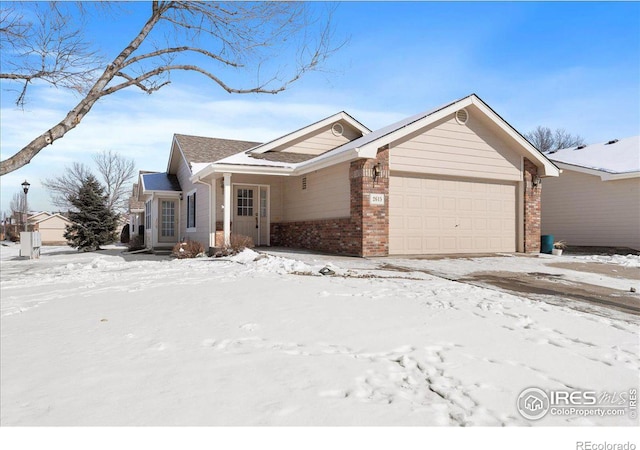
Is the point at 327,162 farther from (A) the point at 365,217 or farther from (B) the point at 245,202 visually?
(B) the point at 245,202

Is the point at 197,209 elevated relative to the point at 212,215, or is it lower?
elevated

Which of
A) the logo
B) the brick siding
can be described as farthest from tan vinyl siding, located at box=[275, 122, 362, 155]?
the logo

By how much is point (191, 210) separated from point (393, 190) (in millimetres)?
9222

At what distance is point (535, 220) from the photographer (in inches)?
541

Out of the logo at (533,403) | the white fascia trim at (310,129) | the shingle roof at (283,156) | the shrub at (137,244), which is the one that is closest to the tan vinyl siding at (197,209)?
the shingle roof at (283,156)

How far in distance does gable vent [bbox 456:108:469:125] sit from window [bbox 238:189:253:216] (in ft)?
24.6

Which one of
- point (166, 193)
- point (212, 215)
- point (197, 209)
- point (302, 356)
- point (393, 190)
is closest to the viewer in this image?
point (302, 356)

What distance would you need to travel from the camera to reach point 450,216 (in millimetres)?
12555

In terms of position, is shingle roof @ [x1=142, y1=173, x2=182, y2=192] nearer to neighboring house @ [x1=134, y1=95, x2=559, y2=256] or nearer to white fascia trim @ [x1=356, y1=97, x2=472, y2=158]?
neighboring house @ [x1=134, y1=95, x2=559, y2=256]

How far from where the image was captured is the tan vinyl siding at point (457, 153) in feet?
39.2

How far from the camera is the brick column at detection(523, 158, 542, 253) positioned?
13.6 m

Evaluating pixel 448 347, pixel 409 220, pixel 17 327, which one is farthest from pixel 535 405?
pixel 409 220

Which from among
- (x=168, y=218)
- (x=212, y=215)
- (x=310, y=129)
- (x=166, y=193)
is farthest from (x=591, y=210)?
(x=168, y=218)

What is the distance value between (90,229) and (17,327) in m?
20.0
